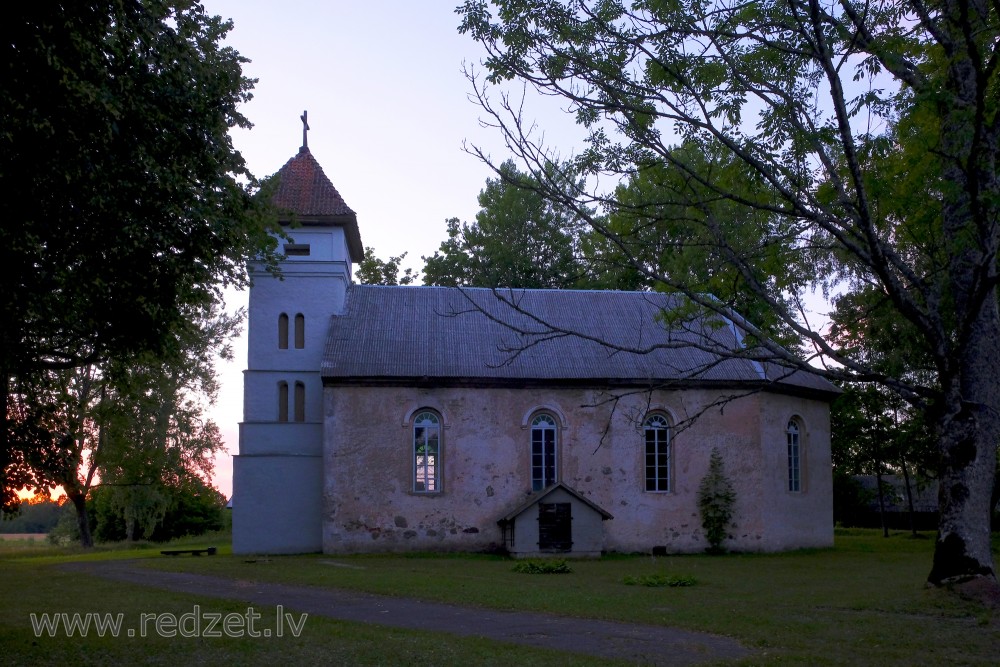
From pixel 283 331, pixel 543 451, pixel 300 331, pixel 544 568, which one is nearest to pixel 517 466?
pixel 543 451

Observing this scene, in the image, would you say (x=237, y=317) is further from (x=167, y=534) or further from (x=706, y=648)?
(x=706, y=648)


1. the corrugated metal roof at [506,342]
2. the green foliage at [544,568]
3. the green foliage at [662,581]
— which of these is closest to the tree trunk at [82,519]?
the corrugated metal roof at [506,342]

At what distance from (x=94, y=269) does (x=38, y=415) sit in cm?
395

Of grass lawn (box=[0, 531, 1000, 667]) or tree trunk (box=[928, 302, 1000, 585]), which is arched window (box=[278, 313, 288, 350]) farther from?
tree trunk (box=[928, 302, 1000, 585])

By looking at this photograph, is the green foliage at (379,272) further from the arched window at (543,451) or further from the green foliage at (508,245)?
the arched window at (543,451)

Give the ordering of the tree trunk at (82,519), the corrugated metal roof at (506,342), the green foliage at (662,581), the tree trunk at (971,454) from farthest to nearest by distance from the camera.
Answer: the tree trunk at (82,519)
the corrugated metal roof at (506,342)
the green foliage at (662,581)
the tree trunk at (971,454)

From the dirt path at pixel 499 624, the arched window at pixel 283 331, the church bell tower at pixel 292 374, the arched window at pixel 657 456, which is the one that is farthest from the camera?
the arched window at pixel 283 331

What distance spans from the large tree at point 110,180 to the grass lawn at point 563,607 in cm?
415

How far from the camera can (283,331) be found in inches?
1101

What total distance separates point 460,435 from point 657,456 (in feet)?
19.3

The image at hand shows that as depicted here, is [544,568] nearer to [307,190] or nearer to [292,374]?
[292,374]

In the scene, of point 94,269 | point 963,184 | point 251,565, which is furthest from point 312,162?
point 963,184

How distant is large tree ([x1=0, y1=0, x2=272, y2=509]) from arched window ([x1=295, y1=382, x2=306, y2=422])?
12.3 m

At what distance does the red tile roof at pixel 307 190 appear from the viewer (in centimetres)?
2794
